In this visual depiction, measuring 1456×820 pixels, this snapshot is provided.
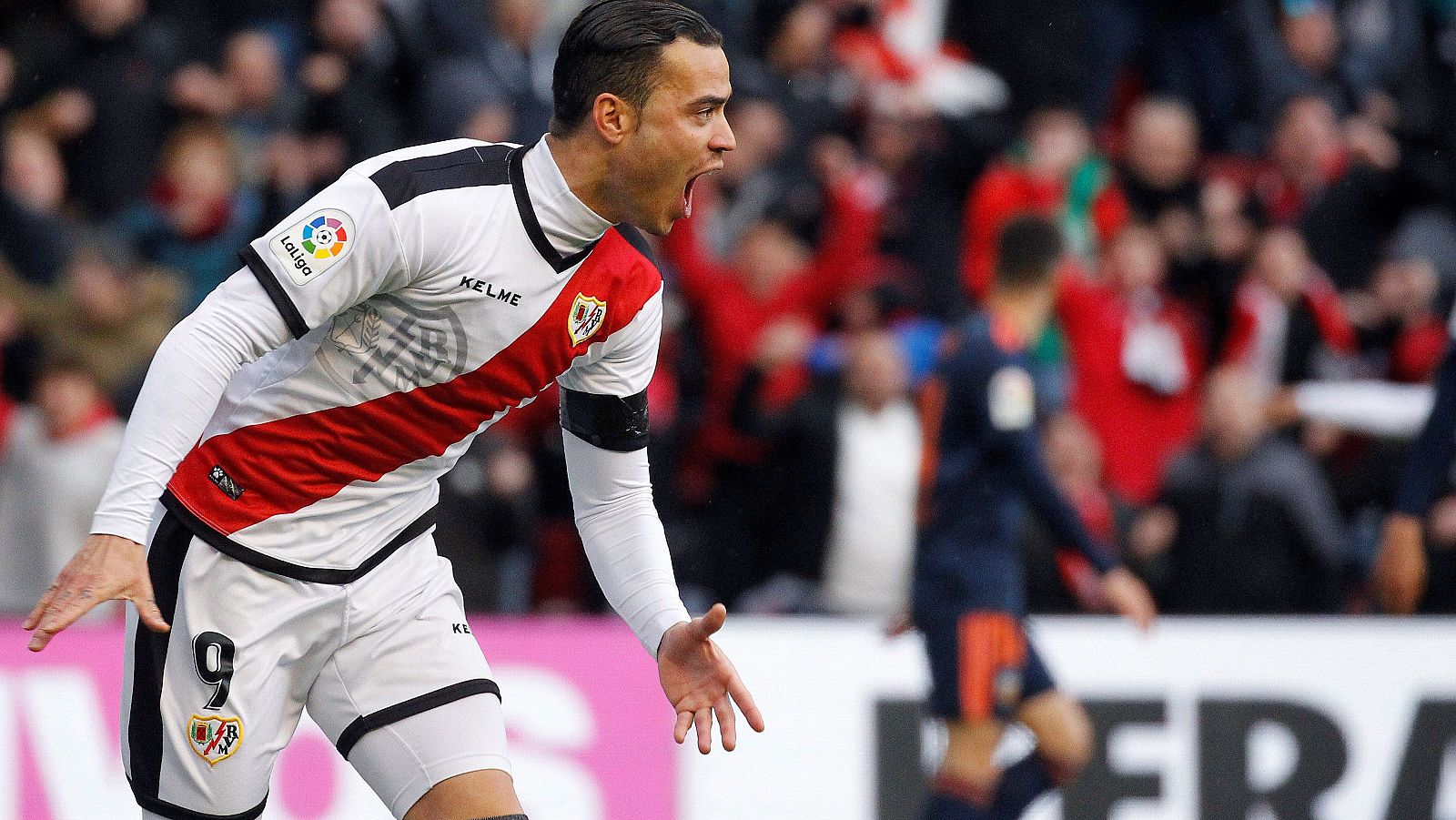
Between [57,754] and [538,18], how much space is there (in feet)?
14.7

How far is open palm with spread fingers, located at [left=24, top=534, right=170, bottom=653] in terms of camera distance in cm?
310

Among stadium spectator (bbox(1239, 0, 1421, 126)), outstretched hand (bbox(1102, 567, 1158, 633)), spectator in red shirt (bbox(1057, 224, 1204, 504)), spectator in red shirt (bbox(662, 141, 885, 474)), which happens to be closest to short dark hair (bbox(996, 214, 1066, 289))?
outstretched hand (bbox(1102, 567, 1158, 633))

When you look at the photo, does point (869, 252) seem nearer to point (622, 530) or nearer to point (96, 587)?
point (622, 530)

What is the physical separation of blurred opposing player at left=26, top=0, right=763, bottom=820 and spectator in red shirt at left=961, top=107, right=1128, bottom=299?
552cm

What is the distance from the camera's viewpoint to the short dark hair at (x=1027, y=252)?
6.61m

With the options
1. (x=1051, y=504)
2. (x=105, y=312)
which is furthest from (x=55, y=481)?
(x=1051, y=504)

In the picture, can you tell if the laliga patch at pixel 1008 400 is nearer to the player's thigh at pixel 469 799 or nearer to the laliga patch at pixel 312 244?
the player's thigh at pixel 469 799

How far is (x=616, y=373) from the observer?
4.01 m

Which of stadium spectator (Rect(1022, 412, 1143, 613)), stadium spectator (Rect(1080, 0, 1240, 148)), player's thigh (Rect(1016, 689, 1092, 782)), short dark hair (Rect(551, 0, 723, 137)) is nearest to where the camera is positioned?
short dark hair (Rect(551, 0, 723, 137))

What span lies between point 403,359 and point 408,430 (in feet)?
0.52

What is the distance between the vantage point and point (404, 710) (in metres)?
3.91

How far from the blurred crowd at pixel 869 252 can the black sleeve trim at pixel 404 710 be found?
400 cm

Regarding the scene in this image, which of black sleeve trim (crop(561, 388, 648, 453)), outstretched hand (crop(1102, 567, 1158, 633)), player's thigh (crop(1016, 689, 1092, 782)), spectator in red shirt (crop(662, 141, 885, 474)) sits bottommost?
player's thigh (crop(1016, 689, 1092, 782))

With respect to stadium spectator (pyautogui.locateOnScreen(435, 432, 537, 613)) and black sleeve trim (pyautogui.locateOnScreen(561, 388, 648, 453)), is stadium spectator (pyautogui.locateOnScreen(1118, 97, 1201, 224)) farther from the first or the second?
black sleeve trim (pyautogui.locateOnScreen(561, 388, 648, 453))
